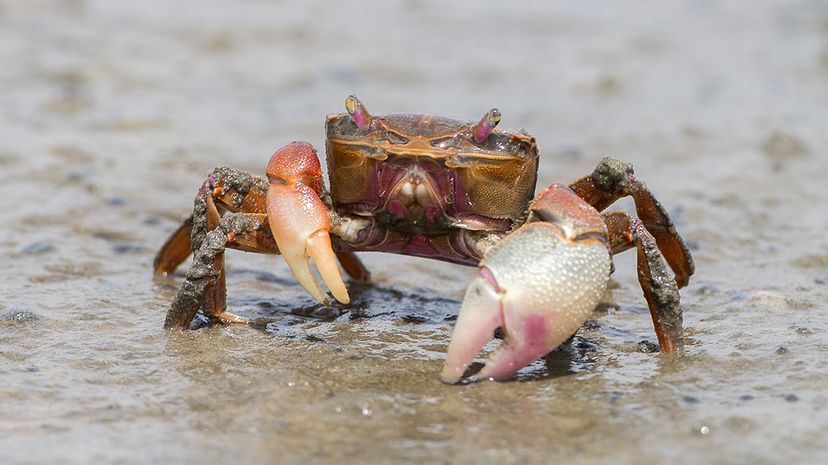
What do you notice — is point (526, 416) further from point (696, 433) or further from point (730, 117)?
point (730, 117)

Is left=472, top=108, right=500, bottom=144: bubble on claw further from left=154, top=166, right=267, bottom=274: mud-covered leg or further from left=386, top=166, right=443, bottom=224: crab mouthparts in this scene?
left=154, top=166, right=267, bottom=274: mud-covered leg

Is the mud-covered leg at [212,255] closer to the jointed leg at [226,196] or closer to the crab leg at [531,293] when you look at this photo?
the jointed leg at [226,196]

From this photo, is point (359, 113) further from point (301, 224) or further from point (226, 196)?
point (226, 196)

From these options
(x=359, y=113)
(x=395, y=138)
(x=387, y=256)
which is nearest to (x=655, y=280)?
(x=395, y=138)

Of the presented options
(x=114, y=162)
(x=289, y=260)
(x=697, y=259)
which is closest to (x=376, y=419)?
(x=289, y=260)

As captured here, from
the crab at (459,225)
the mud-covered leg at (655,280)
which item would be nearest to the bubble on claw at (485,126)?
the crab at (459,225)

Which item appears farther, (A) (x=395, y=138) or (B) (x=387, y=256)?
(B) (x=387, y=256)
